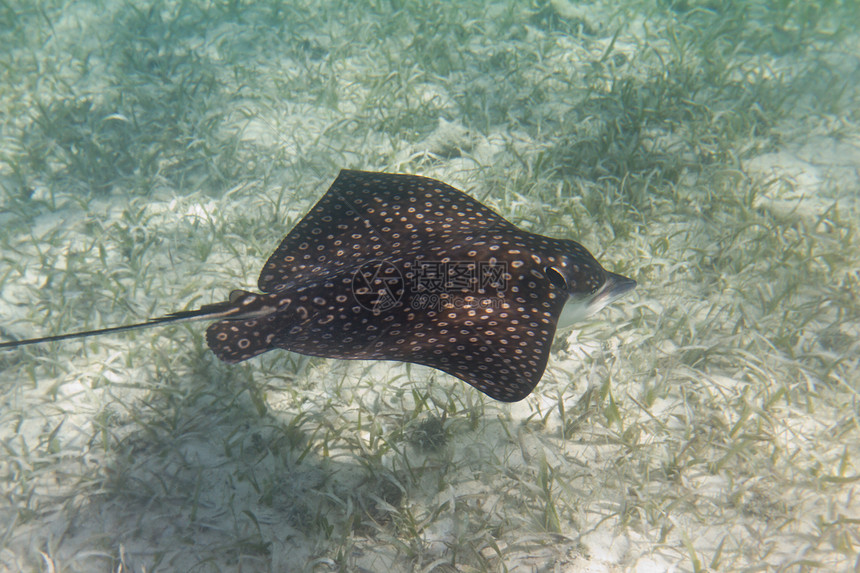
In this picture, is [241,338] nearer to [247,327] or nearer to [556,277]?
[247,327]

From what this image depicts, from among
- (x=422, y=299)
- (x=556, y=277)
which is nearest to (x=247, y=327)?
(x=422, y=299)

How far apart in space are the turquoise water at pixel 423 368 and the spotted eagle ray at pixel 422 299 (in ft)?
3.06

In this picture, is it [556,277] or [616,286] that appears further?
[616,286]

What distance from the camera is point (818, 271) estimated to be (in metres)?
4.85

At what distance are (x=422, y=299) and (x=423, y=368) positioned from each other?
1193mm

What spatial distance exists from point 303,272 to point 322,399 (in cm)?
115

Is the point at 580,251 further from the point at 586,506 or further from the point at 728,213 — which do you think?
the point at 728,213

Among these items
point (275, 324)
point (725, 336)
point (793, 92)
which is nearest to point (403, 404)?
point (275, 324)

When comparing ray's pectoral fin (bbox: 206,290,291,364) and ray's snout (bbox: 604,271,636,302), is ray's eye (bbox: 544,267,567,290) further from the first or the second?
ray's pectoral fin (bbox: 206,290,291,364)

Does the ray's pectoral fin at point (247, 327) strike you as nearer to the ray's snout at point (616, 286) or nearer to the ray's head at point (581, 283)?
the ray's head at point (581, 283)

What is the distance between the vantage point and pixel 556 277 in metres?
3.35

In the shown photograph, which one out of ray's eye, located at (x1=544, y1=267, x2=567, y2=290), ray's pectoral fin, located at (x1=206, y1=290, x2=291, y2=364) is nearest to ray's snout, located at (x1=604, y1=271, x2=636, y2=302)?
ray's eye, located at (x1=544, y1=267, x2=567, y2=290)

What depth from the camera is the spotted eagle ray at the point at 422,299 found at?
279 centimetres

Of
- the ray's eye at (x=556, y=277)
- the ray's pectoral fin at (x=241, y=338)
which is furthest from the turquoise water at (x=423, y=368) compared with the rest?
the ray's eye at (x=556, y=277)
